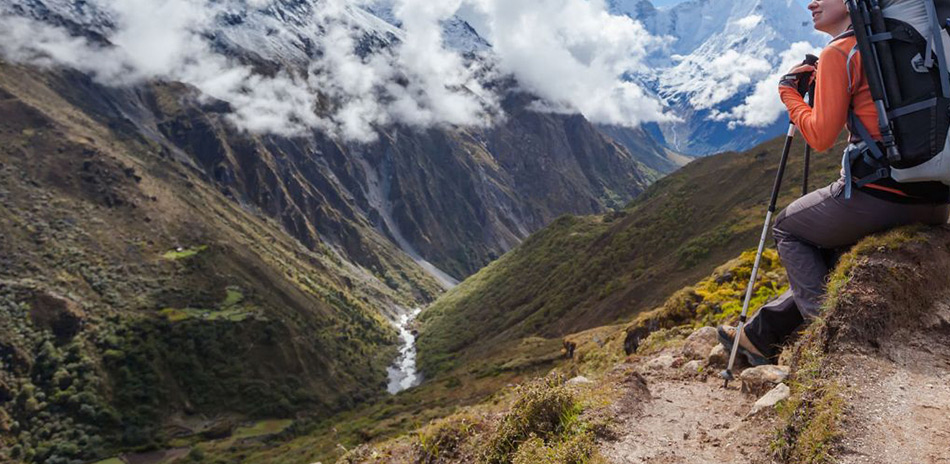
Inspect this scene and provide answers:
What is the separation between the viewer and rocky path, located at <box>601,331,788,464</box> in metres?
6.13

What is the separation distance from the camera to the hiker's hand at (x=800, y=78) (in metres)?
6.93

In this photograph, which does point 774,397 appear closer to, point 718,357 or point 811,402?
point 811,402

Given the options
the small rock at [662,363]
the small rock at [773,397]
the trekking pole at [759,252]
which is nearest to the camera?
the small rock at [773,397]

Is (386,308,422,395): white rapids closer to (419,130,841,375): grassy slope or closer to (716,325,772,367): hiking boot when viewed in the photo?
(419,130,841,375): grassy slope

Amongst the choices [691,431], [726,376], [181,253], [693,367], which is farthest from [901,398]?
[181,253]

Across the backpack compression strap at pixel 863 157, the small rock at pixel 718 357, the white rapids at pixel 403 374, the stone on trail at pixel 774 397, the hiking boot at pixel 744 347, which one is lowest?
the white rapids at pixel 403 374

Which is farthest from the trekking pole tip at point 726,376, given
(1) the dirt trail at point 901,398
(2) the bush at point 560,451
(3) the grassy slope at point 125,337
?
(3) the grassy slope at point 125,337

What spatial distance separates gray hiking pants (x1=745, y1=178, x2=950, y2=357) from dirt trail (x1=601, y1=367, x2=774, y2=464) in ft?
4.58

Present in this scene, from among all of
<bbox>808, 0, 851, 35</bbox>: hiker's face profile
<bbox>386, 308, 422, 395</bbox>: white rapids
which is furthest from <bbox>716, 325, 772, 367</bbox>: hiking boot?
<bbox>386, 308, 422, 395</bbox>: white rapids

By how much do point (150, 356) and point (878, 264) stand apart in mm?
184985

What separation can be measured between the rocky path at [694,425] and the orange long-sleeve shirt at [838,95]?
3.33 m

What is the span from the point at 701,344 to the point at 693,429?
13.8ft

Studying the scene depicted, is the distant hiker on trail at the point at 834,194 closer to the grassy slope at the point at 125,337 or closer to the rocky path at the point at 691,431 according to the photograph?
the rocky path at the point at 691,431

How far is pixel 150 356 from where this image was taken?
519ft
